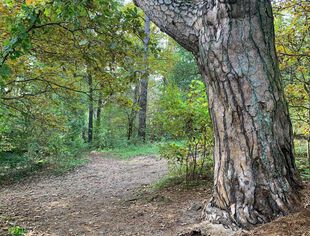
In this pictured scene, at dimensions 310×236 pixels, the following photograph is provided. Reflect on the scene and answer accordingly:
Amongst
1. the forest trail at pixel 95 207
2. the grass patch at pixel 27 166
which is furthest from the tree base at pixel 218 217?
the grass patch at pixel 27 166

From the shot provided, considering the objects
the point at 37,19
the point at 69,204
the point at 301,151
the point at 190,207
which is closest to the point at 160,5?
the point at 37,19

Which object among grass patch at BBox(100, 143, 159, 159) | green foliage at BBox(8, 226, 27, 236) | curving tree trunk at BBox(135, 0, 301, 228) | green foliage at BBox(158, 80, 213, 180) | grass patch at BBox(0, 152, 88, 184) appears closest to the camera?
curving tree trunk at BBox(135, 0, 301, 228)

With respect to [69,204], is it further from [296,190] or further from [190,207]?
[296,190]

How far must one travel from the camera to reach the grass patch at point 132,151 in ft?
35.9

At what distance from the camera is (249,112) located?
2230 millimetres

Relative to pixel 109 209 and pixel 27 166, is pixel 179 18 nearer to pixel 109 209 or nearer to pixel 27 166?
pixel 109 209

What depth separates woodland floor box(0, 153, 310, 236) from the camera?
300cm

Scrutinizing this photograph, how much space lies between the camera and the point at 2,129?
265 inches

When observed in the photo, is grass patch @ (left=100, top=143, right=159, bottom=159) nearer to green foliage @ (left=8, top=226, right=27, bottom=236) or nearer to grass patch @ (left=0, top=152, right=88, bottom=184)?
grass patch @ (left=0, top=152, right=88, bottom=184)

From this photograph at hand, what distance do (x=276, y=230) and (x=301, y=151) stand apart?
6.56 meters

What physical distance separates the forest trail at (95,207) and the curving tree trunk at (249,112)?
911mm

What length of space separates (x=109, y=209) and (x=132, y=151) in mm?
7497

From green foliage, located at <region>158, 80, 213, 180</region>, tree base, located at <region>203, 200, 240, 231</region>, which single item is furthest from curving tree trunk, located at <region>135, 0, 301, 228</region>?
green foliage, located at <region>158, 80, 213, 180</region>

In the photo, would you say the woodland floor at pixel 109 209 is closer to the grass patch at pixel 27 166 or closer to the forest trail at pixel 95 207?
the forest trail at pixel 95 207
